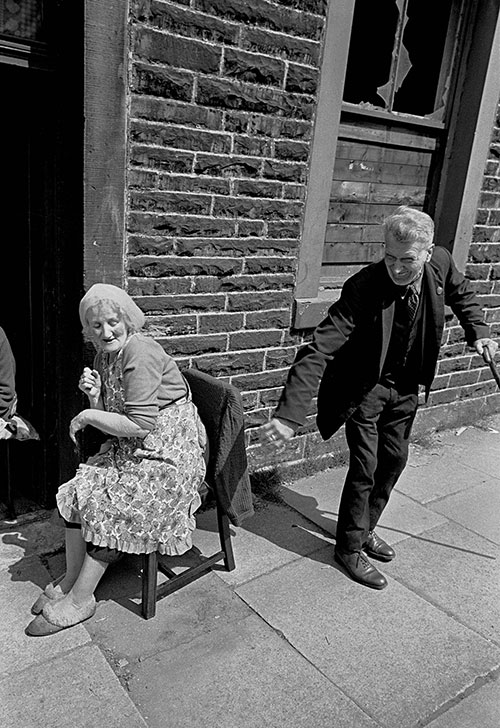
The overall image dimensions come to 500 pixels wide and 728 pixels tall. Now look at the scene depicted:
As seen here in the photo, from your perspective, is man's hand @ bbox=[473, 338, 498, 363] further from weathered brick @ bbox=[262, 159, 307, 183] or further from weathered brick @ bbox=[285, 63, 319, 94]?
weathered brick @ bbox=[285, 63, 319, 94]

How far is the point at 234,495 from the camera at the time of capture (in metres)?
2.99

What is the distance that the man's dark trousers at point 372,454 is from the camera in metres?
3.16

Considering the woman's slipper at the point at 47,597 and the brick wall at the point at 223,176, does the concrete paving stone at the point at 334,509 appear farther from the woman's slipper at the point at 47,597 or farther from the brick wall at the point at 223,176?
the woman's slipper at the point at 47,597

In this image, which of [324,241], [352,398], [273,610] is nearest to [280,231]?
[324,241]

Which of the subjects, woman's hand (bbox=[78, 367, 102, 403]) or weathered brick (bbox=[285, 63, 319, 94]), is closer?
woman's hand (bbox=[78, 367, 102, 403])

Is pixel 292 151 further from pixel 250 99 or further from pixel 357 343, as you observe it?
pixel 357 343

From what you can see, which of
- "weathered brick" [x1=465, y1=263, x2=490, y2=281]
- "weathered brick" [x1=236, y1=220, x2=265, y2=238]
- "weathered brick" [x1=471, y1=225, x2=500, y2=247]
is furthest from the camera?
"weathered brick" [x1=465, y1=263, x2=490, y2=281]

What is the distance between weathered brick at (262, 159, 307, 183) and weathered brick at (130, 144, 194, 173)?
0.52 meters

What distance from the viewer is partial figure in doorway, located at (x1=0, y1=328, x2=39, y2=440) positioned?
8.77 ft

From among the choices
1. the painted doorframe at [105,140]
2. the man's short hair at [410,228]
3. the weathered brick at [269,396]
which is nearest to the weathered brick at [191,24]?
the painted doorframe at [105,140]

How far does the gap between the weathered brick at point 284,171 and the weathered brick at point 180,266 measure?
527 mm

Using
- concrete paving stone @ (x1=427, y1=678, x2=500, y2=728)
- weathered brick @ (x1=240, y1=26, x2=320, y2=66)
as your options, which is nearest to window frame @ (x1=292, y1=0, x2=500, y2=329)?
weathered brick @ (x1=240, y1=26, x2=320, y2=66)

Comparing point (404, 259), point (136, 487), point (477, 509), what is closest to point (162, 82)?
point (404, 259)

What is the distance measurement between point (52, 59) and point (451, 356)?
3.77 m
